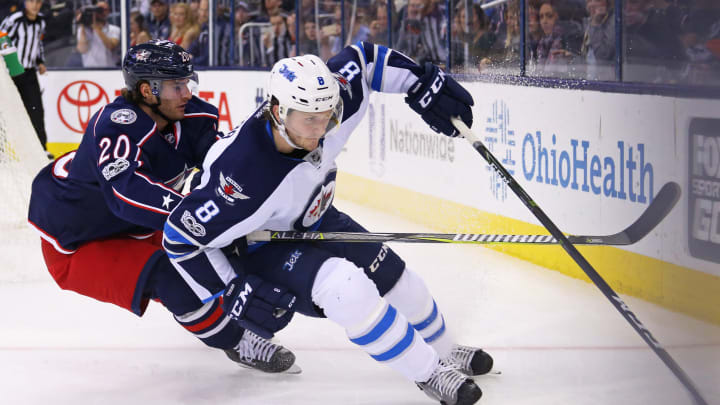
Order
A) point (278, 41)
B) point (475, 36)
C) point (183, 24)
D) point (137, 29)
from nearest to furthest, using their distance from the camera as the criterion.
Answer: point (475, 36) < point (278, 41) < point (183, 24) < point (137, 29)

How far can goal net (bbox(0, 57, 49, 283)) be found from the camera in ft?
13.6

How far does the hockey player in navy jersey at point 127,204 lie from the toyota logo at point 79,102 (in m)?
5.50

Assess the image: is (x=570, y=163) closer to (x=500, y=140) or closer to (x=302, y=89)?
(x=500, y=140)

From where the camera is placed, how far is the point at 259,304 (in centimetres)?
214

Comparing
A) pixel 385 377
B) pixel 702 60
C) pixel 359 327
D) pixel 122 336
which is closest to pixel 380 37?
pixel 122 336

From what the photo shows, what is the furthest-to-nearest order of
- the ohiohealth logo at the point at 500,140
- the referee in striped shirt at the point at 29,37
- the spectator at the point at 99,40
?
the spectator at the point at 99,40, the referee in striped shirt at the point at 29,37, the ohiohealth logo at the point at 500,140

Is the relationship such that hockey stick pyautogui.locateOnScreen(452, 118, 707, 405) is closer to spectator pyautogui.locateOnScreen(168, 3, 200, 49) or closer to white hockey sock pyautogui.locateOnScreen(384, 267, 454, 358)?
white hockey sock pyautogui.locateOnScreen(384, 267, 454, 358)

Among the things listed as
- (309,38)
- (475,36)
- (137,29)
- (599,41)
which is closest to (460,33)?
(475,36)

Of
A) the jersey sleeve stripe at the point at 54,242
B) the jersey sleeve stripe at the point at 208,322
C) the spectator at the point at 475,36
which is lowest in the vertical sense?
the jersey sleeve stripe at the point at 208,322

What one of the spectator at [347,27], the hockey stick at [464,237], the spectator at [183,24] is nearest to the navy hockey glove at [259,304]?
the hockey stick at [464,237]

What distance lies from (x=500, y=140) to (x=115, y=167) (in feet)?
7.60

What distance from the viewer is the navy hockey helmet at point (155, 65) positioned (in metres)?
2.52

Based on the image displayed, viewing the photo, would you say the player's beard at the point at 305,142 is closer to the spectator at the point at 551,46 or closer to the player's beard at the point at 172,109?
the player's beard at the point at 172,109

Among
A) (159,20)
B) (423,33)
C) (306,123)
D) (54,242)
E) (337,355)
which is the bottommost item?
(337,355)
